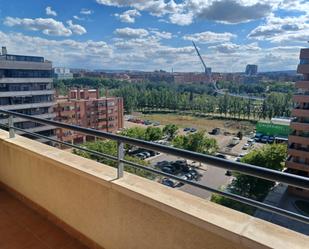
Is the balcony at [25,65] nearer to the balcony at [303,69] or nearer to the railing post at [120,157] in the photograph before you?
the balcony at [303,69]

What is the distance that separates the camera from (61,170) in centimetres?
171

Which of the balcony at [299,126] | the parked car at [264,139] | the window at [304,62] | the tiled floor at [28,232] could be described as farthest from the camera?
the parked car at [264,139]

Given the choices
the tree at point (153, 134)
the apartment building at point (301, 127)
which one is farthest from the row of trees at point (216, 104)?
the apartment building at point (301, 127)

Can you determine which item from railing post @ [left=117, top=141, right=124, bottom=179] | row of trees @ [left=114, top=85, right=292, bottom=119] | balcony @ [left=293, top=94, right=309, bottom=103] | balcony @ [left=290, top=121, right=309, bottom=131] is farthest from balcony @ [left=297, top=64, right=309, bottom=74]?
row of trees @ [left=114, top=85, right=292, bottom=119]

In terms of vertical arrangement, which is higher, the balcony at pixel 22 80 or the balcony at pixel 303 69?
the balcony at pixel 303 69

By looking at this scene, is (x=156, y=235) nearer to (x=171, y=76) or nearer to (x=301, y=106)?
(x=301, y=106)

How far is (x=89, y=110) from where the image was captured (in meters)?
24.5

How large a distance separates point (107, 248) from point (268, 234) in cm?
95

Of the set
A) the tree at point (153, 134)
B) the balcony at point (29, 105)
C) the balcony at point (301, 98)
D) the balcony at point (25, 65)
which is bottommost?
the tree at point (153, 134)

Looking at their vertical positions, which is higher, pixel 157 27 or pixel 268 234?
pixel 157 27

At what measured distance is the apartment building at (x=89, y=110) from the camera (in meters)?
22.2

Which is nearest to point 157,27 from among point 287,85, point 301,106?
point 301,106

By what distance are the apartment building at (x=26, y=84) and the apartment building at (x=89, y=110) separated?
6.83 ft

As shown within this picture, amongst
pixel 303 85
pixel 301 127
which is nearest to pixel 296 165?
pixel 301 127
